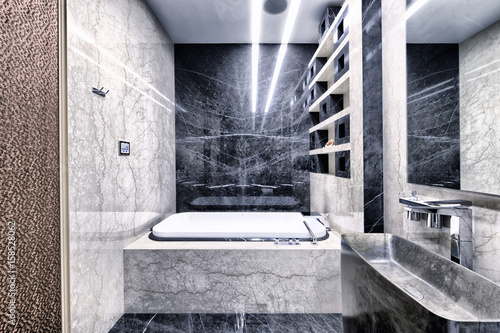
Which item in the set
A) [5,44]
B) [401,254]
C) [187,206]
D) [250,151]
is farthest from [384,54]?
[187,206]

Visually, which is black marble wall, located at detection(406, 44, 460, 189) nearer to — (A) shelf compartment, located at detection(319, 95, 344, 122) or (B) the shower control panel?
(A) shelf compartment, located at detection(319, 95, 344, 122)

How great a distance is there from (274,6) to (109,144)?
81.1 inches

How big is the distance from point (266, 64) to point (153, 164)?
1860mm

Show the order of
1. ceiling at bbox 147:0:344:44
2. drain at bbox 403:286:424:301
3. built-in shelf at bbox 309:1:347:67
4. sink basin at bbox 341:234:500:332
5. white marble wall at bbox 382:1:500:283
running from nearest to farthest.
→ sink basin at bbox 341:234:500:332, drain at bbox 403:286:424:301, white marble wall at bbox 382:1:500:283, built-in shelf at bbox 309:1:347:67, ceiling at bbox 147:0:344:44

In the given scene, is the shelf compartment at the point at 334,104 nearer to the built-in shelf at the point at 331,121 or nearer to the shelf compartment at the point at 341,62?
the built-in shelf at the point at 331,121

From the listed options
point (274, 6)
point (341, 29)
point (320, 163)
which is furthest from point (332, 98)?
point (274, 6)

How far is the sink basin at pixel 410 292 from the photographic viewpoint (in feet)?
2.46

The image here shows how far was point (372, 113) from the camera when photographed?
1.91 m

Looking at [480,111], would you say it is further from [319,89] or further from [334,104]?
[319,89]

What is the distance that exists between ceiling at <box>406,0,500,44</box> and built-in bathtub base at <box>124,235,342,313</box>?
60.1 inches

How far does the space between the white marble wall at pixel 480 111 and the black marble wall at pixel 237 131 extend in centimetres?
214

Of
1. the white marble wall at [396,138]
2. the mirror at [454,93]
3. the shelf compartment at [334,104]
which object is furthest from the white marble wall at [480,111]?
the shelf compartment at [334,104]

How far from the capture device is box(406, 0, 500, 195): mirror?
1005mm

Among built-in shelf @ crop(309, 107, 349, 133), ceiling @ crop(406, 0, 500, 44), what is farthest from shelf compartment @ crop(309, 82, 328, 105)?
ceiling @ crop(406, 0, 500, 44)
